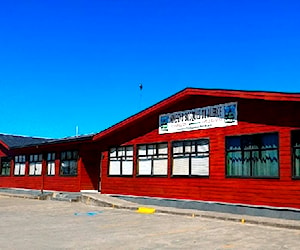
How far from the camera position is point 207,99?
55.4 feet

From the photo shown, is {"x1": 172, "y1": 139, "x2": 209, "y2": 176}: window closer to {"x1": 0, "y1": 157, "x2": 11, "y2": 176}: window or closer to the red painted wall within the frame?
the red painted wall

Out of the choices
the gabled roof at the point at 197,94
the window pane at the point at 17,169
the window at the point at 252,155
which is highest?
the gabled roof at the point at 197,94

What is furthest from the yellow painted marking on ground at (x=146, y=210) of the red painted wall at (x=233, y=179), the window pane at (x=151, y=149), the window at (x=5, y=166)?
the window at (x=5, y=166)

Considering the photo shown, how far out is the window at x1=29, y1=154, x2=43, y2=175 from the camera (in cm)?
2784

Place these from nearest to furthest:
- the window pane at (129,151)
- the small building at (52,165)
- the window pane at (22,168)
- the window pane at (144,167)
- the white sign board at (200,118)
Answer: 1. the white sign board at (200,118)
2. the window pane at (144,167)
3. the window pane at (129,151)
4. the small building at (52,165)
5. the window pane at (22,168)

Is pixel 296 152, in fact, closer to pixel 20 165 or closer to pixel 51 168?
pixel 51 168

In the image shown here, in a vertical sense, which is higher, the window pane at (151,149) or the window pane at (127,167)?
the window pane at (151,149)

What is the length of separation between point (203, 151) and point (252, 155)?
2485 millimetres

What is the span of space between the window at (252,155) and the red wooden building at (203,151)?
35 mm

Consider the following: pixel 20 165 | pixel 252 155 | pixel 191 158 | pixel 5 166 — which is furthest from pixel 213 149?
pixel 5 166

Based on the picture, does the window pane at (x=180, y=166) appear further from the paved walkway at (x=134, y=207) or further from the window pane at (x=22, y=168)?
the window pane at (x=22, y=168)

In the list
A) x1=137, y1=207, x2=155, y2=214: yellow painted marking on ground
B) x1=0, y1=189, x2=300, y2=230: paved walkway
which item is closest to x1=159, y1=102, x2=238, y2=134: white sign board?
x1=0, y1=189, x2=300, y2=230: paved walkway

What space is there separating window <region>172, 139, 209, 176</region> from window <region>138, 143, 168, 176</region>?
621 millimetres

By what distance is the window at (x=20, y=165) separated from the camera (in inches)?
1173
